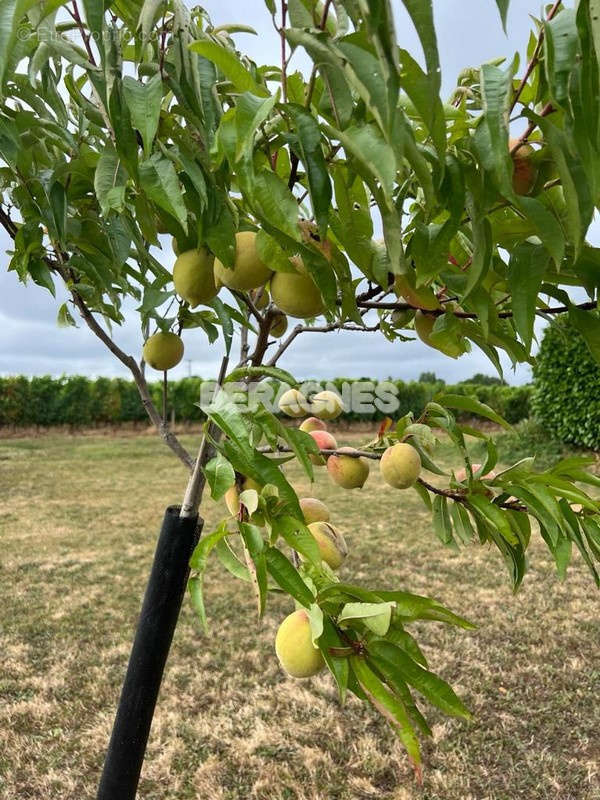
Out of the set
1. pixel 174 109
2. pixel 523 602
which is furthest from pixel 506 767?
pixel 174 109

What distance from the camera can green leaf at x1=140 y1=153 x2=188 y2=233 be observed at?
643 mm

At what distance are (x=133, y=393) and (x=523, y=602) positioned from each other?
580 inches

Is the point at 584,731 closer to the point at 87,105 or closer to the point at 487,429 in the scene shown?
the point at 87,105

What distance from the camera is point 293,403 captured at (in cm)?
128

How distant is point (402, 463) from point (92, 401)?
53.2 feet

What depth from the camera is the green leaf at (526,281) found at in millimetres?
654

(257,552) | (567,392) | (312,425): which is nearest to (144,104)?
(257,552)

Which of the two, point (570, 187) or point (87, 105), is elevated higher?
point (87, 105)

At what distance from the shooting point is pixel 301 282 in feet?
2.56

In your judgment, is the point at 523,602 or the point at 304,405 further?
the point at 523,602

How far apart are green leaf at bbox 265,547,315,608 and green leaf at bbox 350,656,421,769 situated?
109 millimetres

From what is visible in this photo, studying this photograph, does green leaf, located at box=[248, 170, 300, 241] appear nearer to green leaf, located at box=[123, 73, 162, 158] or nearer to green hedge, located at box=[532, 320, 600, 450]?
green leaf, located at box=[123, 73, 162, 158]

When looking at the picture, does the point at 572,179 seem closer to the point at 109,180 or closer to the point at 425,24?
the point at 425,24

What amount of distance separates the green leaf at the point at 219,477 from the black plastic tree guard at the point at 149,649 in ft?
1.58
